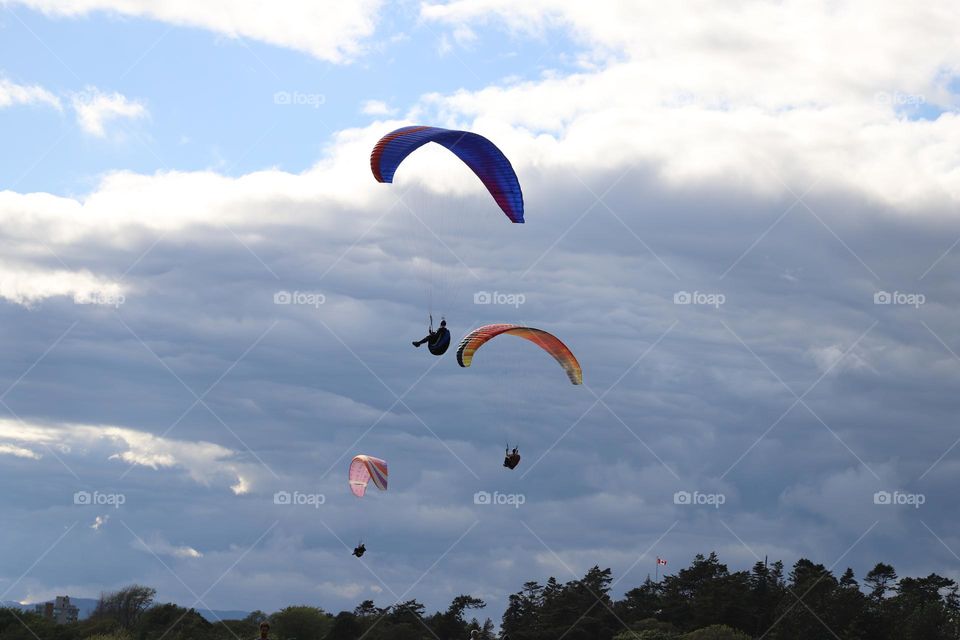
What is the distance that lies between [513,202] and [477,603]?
92130 millimetres

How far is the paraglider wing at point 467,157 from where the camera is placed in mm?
56875

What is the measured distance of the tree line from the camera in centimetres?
10012

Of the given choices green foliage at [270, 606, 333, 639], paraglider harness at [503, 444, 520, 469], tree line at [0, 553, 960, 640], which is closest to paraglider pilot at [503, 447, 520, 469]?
paraglider harness at [503, 444, 520, 469]

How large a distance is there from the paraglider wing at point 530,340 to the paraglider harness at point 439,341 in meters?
2.03

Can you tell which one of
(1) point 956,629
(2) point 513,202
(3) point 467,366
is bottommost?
(1) point 956,629

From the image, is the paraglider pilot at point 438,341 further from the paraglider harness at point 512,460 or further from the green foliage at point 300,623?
the green foliage at point 300,623

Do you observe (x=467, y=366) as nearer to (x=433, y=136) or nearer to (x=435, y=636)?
(x=433, y=136)

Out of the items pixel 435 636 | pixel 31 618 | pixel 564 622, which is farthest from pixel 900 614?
pixel 31 618

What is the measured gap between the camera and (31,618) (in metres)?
145

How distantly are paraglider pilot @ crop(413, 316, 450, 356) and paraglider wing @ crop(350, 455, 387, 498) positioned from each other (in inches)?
934

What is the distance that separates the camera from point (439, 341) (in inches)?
2226

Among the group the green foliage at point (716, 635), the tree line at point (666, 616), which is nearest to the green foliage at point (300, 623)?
the tree line at point (666, 616)

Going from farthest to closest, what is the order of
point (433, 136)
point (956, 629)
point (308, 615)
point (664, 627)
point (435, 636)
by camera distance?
point (308, 615)
point (435, 636)
point (664, 627)
point (956, 629)
point (433, 136)

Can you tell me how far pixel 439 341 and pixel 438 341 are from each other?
0.08 meters
